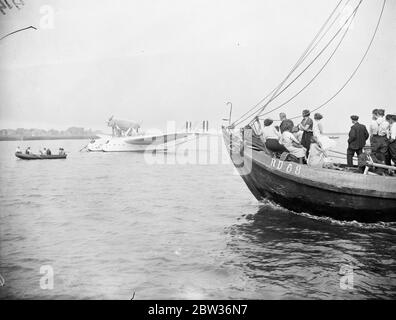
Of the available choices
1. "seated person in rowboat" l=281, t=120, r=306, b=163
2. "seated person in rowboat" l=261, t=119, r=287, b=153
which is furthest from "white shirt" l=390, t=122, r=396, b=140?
"seated person in rowboat" l=261, t=119, r=287, b=153

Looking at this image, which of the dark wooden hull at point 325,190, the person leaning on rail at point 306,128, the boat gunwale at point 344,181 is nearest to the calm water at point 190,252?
the dark wooden hull at point 325,190

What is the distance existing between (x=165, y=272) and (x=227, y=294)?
1480 mm

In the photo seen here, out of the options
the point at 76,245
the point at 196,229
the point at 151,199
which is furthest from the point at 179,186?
the point at 76,245

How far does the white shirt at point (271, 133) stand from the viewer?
36.5 feet

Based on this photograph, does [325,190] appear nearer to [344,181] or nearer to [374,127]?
[344,181]

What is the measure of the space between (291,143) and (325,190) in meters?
1.49

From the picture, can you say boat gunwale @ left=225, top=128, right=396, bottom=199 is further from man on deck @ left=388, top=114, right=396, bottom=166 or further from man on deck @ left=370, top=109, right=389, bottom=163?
man on deck @ left=370, top=109, right=389, bottom=163

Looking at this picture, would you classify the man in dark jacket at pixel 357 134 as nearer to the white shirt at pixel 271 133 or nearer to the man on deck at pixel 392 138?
the man on deck at pixel 392 138

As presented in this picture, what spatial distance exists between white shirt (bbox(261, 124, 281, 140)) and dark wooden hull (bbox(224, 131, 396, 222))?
523 millimetres

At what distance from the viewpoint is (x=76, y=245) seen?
380 inches

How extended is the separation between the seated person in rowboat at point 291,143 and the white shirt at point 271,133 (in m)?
0.53

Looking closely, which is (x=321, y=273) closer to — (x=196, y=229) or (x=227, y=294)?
(x=227, y=294)

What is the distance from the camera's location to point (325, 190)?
9.70 meters
